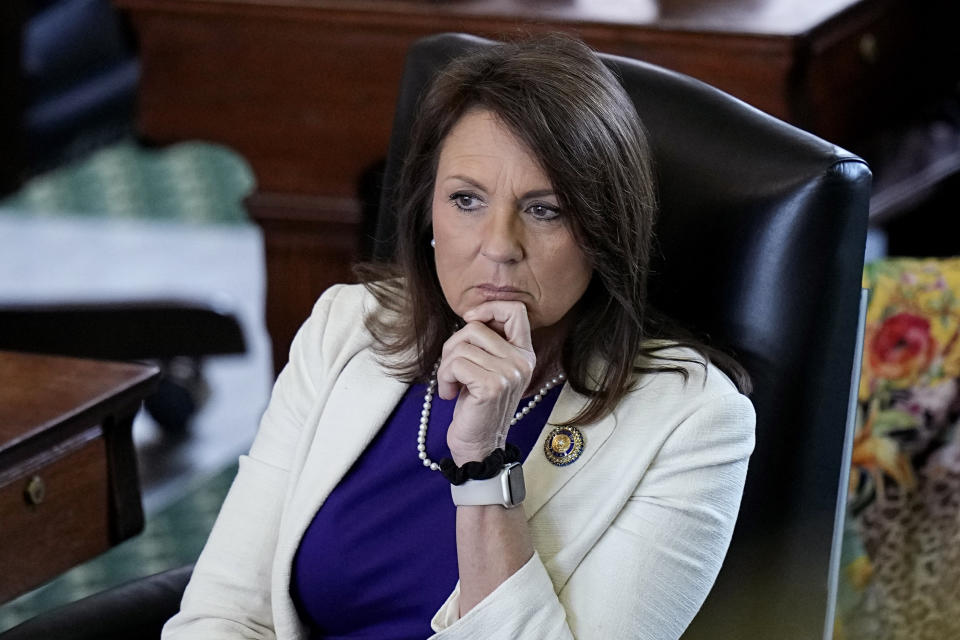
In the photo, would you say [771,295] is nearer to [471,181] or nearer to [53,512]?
[471,181]

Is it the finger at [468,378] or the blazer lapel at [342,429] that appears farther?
the blazer lapel at [342,429]

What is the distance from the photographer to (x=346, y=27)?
2543 millimetres

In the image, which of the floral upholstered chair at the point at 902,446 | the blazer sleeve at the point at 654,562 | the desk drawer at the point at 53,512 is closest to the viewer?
the blazer sleeve at the point at 654,562

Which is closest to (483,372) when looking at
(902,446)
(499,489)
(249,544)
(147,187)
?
(499,489)

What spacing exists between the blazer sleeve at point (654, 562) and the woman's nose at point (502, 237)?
0.23 meters

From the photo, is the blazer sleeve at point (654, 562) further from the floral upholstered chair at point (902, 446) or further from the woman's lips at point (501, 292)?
the floral upholstered chair at point (902, 446)

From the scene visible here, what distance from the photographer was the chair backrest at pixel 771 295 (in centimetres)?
144

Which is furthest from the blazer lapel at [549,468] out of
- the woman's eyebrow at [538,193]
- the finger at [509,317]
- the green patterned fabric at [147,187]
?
the green patterned fabric at [147,187]

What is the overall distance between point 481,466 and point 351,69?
1.33 m

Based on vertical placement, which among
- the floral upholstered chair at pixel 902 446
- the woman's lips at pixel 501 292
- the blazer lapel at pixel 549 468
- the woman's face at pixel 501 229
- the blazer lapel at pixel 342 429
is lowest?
the floral upholstered chair at pixel 902 446

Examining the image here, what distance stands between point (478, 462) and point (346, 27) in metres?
1.33

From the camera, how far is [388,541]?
153 cm

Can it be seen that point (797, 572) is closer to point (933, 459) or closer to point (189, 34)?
point (933, 459)

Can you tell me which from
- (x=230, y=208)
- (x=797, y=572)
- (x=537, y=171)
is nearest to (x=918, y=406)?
(x=797, y=572)
